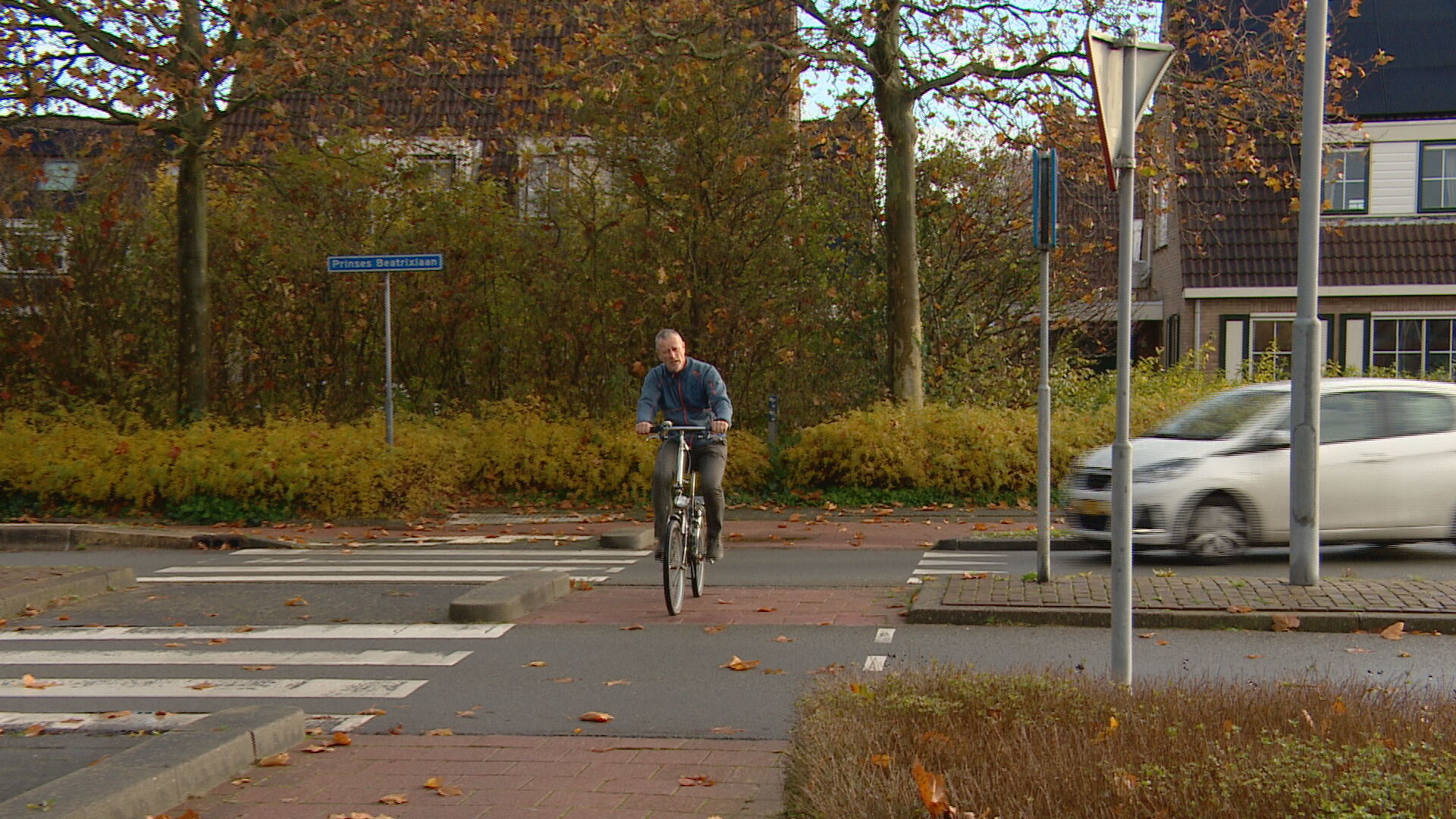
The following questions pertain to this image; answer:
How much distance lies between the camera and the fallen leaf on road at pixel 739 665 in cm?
785

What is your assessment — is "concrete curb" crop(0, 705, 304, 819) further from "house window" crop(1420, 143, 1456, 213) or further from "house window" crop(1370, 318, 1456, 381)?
"house window" crop(1420, 143, 1456, 213)

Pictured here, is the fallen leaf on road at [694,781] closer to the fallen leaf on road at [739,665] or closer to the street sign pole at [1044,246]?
the fallen leaf on road at [739,665]

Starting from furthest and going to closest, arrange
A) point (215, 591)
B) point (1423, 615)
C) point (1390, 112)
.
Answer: point (1390, 112) → point (215, 591) → point (1423, 615)

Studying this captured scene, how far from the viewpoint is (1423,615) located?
341 inches

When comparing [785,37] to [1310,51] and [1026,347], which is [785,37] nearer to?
[1026,347]

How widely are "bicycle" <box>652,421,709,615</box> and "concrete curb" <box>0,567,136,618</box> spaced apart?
457 cm

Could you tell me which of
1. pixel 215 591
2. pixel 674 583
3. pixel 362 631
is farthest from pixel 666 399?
pixel 215 591

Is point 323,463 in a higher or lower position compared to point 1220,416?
lower

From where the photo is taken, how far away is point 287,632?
367 inches

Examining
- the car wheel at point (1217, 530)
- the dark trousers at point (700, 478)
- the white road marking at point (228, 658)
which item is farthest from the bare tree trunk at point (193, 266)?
the car wheel at point (1217, 530)

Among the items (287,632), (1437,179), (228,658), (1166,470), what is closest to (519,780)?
(228,658)

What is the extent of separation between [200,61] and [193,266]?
122 inches

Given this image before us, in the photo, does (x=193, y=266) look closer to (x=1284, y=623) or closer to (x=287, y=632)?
(x=287, y=632)

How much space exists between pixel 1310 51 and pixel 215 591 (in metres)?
9.10
